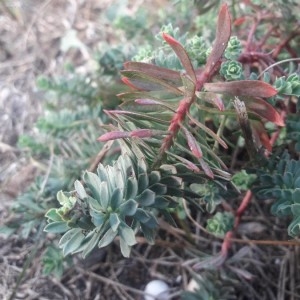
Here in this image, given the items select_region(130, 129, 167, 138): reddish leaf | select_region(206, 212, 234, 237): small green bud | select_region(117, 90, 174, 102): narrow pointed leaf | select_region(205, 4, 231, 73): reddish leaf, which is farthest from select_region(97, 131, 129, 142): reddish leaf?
select_region(206, 212, 234, 237): small green bud

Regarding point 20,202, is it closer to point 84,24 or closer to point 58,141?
point 58,141

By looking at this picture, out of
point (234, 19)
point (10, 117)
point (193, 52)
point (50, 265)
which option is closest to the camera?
point (193, 52)

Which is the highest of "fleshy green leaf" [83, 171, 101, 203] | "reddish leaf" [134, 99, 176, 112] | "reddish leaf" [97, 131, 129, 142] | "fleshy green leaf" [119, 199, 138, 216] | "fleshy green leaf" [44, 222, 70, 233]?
"reddish leaf" [97, 131, 129, 142]

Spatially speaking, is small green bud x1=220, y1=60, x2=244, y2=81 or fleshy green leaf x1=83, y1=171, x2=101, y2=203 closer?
fleshy green leaf x1=83, y1=171, x2=101, y2=203

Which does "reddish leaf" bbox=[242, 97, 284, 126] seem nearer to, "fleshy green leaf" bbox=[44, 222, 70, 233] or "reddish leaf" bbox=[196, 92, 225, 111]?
"reddish leaf" bbox=[196, 92, 225, 111]

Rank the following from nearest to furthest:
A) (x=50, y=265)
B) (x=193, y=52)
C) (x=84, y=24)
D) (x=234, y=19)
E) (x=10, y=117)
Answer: (x=193, y=52), (x=50, y=265), (x=234, y=19), (x=10, y=117), (x=84, y=24)

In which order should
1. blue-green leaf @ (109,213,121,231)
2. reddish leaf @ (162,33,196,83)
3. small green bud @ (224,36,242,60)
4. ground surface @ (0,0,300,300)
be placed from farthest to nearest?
ground surface @ (0,0,300,300) → small green bud @ (224,36,242,60) → reddish leaf @ (162,33,196,83) → blue-green leaf @ (109,213,121,231)

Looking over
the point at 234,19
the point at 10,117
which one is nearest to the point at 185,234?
the point at 234,19
